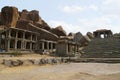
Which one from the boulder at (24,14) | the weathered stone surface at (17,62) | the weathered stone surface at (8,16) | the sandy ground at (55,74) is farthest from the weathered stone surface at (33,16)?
the sandy ground at (55,74)

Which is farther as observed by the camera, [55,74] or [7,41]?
[7,41]

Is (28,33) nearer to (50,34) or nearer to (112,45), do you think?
(50,34)

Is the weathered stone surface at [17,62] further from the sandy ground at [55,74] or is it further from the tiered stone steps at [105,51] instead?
the tiered stone steps at [105,51]

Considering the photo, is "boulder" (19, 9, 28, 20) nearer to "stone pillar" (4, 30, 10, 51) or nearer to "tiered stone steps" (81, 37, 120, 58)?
"stone pillar" (4, 30, 10, 51)

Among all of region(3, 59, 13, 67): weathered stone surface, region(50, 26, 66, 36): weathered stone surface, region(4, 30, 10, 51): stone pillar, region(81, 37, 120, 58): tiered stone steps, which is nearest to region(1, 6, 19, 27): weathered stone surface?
region(50, 26, 66, 36): weathered stone surface

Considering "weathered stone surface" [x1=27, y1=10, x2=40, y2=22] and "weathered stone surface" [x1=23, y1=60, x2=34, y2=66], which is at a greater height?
"weathered stone surface" [x1=27, y1=10, x2=40, y2=22]

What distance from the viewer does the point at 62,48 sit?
1321 inches

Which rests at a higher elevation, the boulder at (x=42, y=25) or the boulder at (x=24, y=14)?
the boulder at (x=24, y=14)

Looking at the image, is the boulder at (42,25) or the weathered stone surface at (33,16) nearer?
the boulder at (42,25)

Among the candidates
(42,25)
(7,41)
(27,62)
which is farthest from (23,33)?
(27,62)

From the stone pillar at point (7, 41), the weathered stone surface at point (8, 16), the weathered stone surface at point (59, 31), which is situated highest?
the weathered stone surface at point (8, 16)

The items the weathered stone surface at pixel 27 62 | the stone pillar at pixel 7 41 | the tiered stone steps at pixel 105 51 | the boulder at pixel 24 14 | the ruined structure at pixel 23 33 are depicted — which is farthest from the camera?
the boulder at pixel 24 14

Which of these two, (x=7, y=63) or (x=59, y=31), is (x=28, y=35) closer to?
(x=59, y=31)

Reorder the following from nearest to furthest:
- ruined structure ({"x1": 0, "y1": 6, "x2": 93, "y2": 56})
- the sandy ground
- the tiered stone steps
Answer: the sandy ground, the tiered stone steps, ruined structure ({"x1": 0, "y1": 6, "x2": 93, "y2": 56})
